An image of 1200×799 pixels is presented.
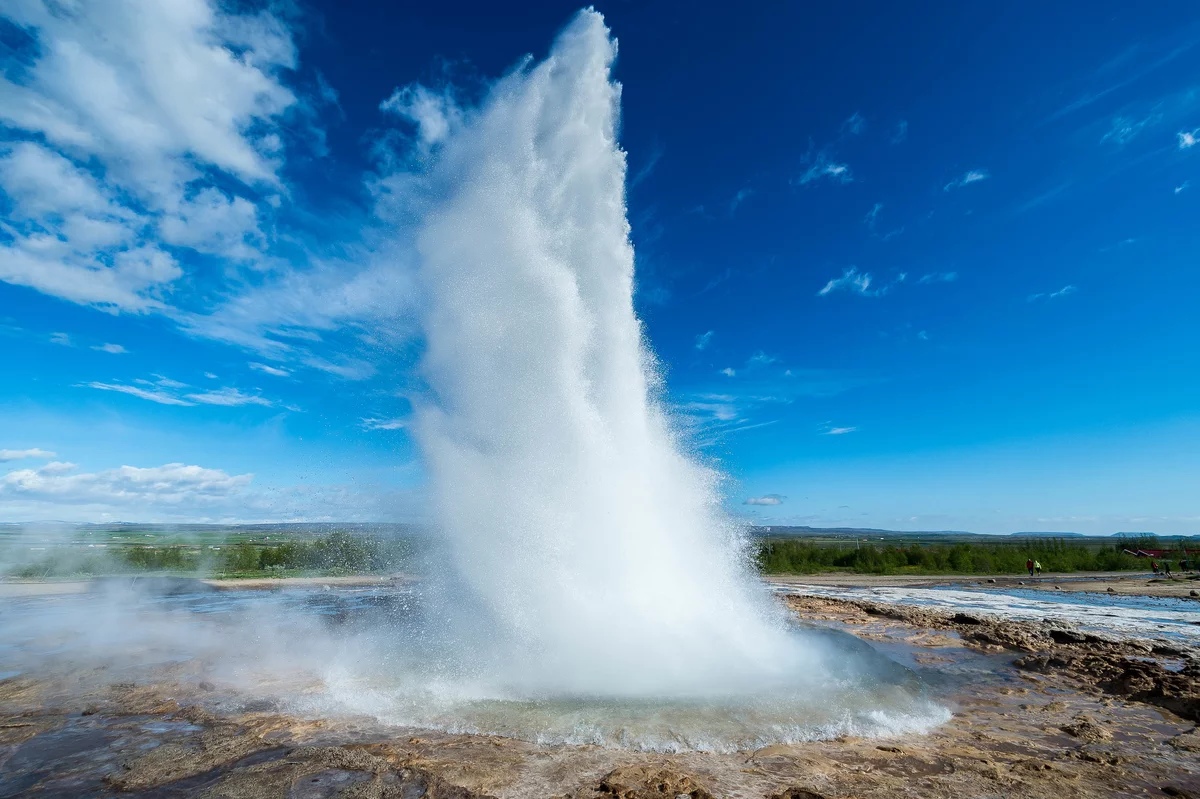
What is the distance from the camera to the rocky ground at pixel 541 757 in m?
5.96

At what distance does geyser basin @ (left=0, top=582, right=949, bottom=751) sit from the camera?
7906mm

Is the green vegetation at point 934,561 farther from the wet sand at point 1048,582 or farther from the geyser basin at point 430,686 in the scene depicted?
the geyser basin at point 430,686

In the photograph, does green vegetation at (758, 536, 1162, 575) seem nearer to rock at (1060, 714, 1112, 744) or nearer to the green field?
the green field

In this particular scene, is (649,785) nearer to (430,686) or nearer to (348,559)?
(430,686)

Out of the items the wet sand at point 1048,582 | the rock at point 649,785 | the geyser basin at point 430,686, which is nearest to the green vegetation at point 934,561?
the wet sand at point 1048,582

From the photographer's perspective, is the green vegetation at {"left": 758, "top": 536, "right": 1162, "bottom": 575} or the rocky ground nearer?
the rocky ground

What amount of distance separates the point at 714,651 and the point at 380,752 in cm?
700

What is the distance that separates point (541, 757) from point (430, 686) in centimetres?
363

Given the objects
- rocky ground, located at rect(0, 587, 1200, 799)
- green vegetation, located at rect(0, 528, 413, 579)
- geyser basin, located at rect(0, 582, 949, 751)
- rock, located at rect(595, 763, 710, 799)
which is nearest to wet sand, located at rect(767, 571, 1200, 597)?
geyser basin, located at rect(0, 582, 949, 751)

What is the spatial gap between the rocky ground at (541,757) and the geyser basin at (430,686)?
459 millimetres

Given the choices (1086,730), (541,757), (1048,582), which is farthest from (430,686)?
(1048,582)

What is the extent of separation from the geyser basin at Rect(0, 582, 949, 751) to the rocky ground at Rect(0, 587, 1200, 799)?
459 millimetres

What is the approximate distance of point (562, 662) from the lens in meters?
10.6

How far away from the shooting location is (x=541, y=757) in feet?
22.5
